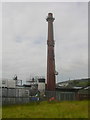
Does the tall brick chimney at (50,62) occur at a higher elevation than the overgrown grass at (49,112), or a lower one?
higher

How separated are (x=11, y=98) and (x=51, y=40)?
1117cm

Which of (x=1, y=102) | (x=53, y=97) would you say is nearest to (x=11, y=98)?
(x=1, y=102)

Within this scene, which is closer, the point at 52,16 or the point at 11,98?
the point at 11,98

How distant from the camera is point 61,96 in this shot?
30750 millimetres

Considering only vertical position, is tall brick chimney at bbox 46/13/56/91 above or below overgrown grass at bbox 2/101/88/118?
above

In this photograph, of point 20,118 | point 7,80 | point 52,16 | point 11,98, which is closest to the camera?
point 20,118

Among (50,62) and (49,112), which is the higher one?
(50,62)

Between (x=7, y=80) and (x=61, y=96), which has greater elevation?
(x=7, y=80)

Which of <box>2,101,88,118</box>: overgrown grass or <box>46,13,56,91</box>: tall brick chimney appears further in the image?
<box>46,13,56,91</box>: tall brick chimney

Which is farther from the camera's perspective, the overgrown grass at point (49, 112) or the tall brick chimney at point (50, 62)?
the tall brick chimney at point (50, 62)

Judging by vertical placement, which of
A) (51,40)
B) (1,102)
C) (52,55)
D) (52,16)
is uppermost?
(52,16)

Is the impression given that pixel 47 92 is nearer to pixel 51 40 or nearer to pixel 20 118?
pixel 51 40

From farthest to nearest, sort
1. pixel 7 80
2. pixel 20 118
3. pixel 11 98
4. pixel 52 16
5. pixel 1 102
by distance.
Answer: pixel 7 80, pixel 52 16, pixel 11 98, pixel 1 102, pixel 20 118

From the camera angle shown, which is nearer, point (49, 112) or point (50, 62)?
point (49, 112)
